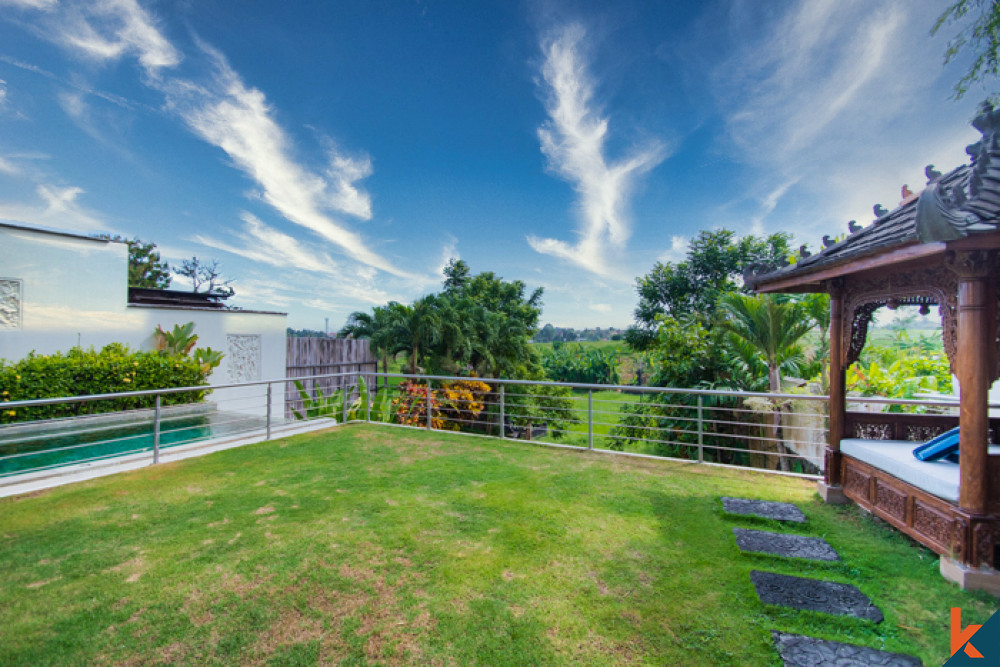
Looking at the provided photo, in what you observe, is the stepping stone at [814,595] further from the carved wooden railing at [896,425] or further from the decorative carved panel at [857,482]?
the carved wooden railing at [896,425]

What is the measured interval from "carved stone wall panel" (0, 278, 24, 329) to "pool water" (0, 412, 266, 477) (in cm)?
249

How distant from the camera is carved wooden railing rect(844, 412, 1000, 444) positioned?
3371mm

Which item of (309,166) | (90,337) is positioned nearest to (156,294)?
(90,337)

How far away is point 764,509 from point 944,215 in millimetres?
2289

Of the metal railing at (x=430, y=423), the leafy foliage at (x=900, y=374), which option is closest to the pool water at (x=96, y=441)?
the metal railing at (x=430, y=423)

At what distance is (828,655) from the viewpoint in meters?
1.71

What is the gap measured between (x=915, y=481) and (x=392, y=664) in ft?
10.5

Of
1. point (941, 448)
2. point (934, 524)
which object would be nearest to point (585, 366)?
point (941, 448)

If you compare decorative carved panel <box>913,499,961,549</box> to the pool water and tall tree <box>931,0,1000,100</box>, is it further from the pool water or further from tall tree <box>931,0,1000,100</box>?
the pool water

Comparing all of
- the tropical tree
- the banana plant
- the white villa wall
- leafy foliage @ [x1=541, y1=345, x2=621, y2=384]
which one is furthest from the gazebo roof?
leafy foliage @ [x1=541, y1=345, x2=621, y2=384]

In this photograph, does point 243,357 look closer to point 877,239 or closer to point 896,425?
point 877,239

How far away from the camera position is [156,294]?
12.3 m

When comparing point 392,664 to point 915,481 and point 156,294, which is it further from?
point 156,294

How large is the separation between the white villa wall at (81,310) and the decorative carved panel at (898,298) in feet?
26.0
